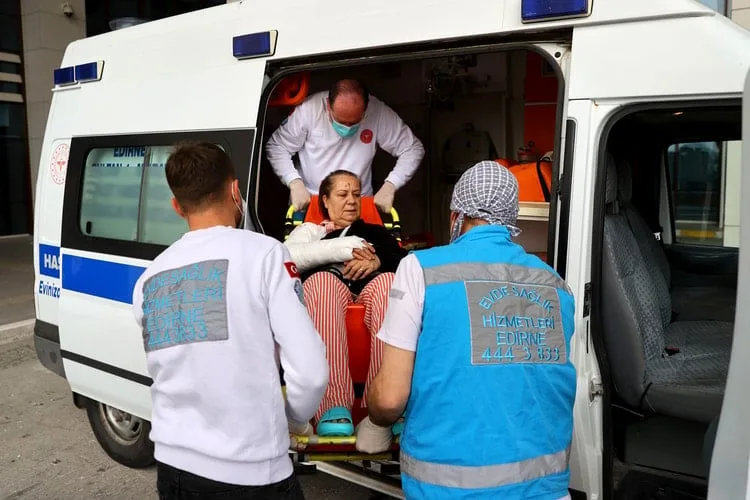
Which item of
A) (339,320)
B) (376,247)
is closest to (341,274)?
(376,247)

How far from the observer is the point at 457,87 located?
5148 mm

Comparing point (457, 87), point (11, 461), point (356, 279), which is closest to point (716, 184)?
point (457, 87)

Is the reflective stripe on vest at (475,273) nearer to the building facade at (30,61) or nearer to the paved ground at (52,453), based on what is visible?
the paved ground at (52,453)

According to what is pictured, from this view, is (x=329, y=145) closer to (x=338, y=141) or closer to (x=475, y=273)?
(x=338, y=141)

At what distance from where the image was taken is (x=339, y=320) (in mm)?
2607

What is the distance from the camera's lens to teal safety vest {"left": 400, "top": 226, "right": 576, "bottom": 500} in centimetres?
161

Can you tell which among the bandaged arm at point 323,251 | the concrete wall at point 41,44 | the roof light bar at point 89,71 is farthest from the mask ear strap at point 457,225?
the concrete wall at point 41,44

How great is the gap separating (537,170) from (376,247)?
82 centimetres

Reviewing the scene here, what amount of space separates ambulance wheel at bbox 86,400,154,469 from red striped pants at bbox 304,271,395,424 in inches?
58.3

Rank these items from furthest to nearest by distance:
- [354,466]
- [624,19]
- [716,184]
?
1. [716,184]
2. [354,466]
3. [624,19]

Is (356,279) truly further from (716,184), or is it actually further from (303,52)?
(716,184)

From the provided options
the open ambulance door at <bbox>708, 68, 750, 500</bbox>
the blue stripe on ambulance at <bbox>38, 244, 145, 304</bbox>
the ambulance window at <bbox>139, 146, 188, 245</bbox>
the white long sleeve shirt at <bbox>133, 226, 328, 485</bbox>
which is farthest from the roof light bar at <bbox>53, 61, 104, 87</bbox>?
the open ambulance door at <bbox>708, 68, 750, 500</bbox>

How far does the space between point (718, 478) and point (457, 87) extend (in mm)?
4261

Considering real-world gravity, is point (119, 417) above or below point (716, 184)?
below
